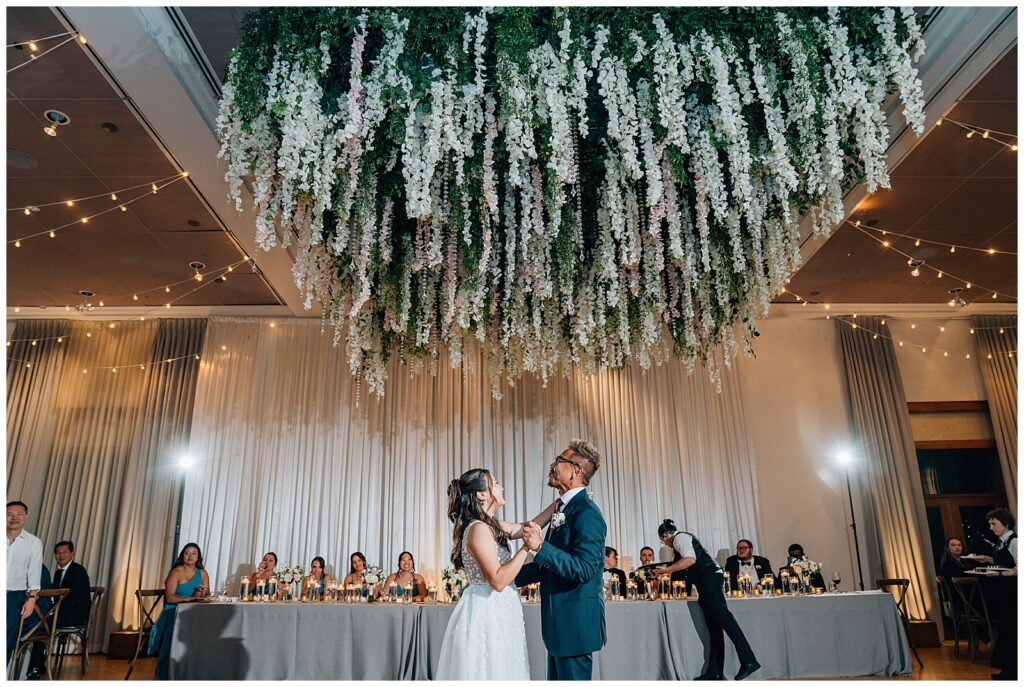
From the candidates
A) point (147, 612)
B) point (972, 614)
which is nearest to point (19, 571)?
point (147, 612)

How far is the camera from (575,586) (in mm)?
3072

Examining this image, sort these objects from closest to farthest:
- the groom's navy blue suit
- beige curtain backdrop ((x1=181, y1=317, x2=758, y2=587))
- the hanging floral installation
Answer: the groom's navy blue suit < the hanging floral installation < beige curtain backdrop ((x1=181, y1=317, x2=758, y2=587))

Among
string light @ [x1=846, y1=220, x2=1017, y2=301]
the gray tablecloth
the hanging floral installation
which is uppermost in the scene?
string light @ [x1=846, y1=220, x2=1017, y2=301]

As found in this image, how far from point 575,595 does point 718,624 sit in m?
2.96

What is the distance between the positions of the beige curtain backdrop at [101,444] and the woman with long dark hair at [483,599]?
6628 mm

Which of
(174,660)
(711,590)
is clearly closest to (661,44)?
(711,590)

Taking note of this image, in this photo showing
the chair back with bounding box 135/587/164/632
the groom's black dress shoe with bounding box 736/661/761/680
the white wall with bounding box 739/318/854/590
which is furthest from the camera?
the white wall with bounding box 739/318/854/590

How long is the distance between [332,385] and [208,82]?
15.6 feet

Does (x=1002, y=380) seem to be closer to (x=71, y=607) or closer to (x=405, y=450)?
(x=405, y=450)

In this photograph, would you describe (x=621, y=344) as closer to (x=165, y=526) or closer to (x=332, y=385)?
(x=332, y=385)

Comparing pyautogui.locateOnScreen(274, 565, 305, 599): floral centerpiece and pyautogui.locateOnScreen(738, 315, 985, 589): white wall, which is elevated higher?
pyautogui.locateOnScreen(738, 315, 985, 589): white wall

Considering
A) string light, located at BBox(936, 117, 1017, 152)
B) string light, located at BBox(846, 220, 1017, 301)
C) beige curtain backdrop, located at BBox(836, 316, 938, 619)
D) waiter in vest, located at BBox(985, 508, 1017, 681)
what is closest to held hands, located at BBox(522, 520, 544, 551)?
waiter in vest, located at BBox(985, 508, 1017, 681)

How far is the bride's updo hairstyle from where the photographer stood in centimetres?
333

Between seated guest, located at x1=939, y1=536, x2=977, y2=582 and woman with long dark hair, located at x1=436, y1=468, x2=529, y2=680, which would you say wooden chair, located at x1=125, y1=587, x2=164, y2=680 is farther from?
seated guest, located at x1=939, y1=536, x2=977, y2=582
